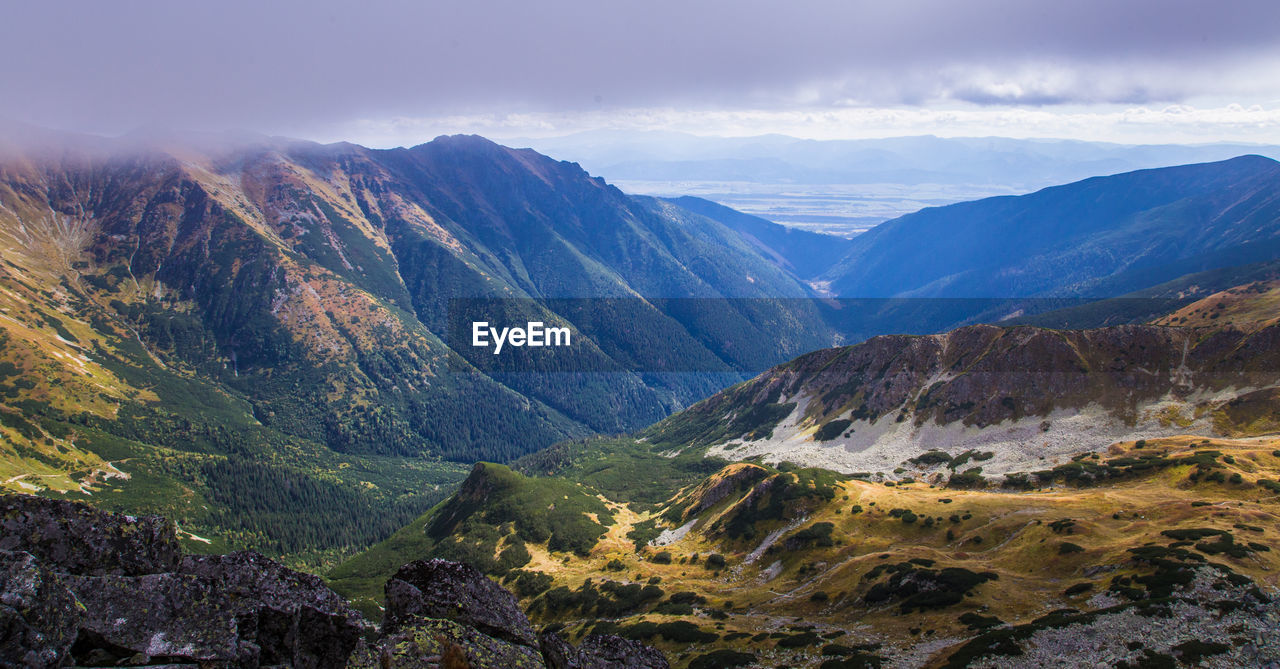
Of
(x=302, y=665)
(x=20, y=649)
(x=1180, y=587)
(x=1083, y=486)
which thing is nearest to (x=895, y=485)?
(x=1083, y=486)

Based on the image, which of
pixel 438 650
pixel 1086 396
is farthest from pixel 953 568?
pixel 1086 396

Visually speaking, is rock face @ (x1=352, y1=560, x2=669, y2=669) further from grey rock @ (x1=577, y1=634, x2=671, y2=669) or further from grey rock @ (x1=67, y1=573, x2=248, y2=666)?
A: grey rock @ (x1=67, y1=573, x2=248, y2=666)

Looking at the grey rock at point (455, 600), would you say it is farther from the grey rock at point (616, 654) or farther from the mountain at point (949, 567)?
the mountain at point (949, 567)

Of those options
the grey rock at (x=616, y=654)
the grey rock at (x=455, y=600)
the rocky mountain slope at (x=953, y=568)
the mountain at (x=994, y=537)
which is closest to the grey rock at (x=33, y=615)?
the grey rock at (x=455, y=600)

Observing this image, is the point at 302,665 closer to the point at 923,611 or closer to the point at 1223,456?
the point at 923,611

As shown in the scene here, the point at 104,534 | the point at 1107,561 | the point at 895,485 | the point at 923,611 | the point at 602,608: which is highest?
the point at 104,534
